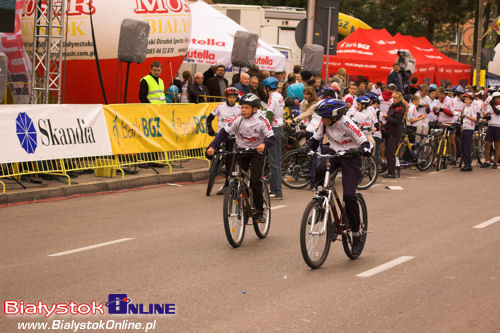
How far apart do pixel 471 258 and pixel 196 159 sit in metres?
9.80

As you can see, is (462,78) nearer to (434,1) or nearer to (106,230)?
(434,1)

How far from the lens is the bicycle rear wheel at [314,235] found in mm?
8758

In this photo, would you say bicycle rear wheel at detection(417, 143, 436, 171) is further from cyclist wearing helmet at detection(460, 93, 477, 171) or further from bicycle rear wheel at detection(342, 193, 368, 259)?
bicycle rear wheel at detection(342, 193, 368, 259)

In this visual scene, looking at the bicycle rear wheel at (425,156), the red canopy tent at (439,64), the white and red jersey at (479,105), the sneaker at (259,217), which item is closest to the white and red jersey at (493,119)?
the white and red jersey at (479,105)

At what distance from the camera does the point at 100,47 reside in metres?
18.7

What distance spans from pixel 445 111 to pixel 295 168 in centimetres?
724

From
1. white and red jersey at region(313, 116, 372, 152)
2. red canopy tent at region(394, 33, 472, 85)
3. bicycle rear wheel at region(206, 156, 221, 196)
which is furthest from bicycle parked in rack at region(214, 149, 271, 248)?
red canopy tent at region(394, 33, 472, 85)

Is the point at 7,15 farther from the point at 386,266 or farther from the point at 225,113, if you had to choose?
the point at 386,266

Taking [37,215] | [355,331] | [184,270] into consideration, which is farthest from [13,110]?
[355,331]

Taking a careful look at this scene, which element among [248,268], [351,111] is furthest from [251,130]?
[351,111]

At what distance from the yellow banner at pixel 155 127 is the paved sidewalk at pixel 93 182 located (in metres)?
0.48

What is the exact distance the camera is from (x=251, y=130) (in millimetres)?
10961

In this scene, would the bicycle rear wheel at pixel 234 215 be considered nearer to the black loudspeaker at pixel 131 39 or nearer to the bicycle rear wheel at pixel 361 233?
the bicycle rear wheel at pixel 361 233

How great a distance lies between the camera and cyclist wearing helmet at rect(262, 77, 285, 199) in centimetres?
1498
